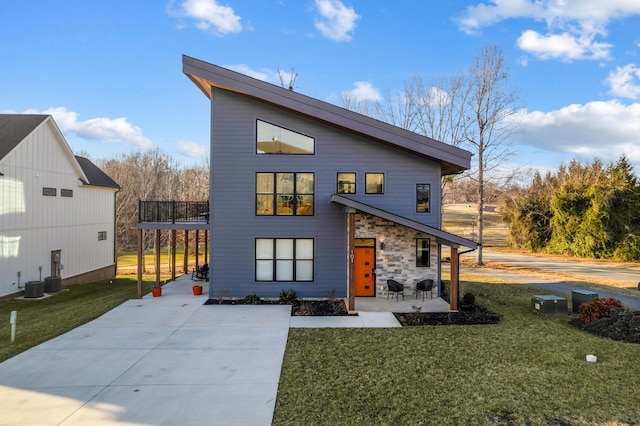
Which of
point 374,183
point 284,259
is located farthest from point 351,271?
point 374,183

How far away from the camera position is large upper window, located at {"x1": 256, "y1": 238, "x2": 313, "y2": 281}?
13.6m

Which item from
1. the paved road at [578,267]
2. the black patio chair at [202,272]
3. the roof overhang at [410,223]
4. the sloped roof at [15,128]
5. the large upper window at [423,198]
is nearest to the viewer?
the roof overhang at [410,223]

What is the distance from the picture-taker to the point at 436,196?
546 inches

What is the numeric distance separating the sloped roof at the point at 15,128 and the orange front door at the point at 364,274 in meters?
15.3

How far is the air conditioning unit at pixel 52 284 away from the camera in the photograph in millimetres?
16056

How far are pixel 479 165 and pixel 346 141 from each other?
16.9m

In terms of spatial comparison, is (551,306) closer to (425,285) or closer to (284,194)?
(425,285)

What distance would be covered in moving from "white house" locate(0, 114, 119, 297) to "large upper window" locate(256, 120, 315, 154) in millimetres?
10818

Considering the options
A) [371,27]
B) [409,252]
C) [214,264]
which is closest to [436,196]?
[409,252]

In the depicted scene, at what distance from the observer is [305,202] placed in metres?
13.7

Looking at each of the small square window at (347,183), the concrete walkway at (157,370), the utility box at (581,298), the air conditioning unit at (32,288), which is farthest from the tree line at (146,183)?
the utility box at (581,298)

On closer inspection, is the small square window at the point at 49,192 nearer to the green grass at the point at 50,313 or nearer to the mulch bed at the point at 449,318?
the green grass at the point at 50,313

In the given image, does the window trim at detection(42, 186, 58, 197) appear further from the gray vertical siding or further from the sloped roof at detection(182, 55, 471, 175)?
the sloped roof at detection(182, 55, 471, 175)

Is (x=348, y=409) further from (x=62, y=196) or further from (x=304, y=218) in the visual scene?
(x=62, y=196)
